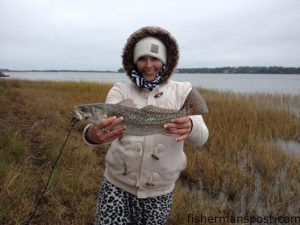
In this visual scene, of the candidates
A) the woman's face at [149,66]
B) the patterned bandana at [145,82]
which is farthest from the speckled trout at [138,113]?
the woman's face at [149,66]

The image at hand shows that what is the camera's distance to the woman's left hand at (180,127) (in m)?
2.77

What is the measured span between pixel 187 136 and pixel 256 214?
330 centimetres

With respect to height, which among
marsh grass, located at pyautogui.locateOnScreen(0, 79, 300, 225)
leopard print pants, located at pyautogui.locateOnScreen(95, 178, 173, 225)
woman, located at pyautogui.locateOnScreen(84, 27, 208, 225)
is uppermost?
woman, located at pyautogui.locateOnScreen(84, 27, 208, 225)

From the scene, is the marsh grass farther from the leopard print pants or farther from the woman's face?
the woman's face

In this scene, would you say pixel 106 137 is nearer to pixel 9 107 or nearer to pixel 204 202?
pixel 204 202

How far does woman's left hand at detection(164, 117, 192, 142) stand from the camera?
277 cm

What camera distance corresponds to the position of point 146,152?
296 centimetres

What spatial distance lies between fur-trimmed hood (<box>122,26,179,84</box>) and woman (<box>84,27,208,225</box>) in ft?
0.03

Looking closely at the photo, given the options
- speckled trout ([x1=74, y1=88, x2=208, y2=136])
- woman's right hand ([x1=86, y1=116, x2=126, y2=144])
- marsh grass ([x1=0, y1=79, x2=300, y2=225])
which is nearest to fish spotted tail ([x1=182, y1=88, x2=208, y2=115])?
speckled trout ([x1=74, y1=88, x2=208, y2=136])

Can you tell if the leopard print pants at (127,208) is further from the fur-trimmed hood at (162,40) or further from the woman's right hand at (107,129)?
the fur-trimmed hood at (162,40)

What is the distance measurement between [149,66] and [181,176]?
4164 mm

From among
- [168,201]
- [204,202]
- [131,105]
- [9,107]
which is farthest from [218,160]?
[9,107]

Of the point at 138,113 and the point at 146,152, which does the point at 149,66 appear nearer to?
the point at 138,113

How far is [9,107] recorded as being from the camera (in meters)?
9.95
